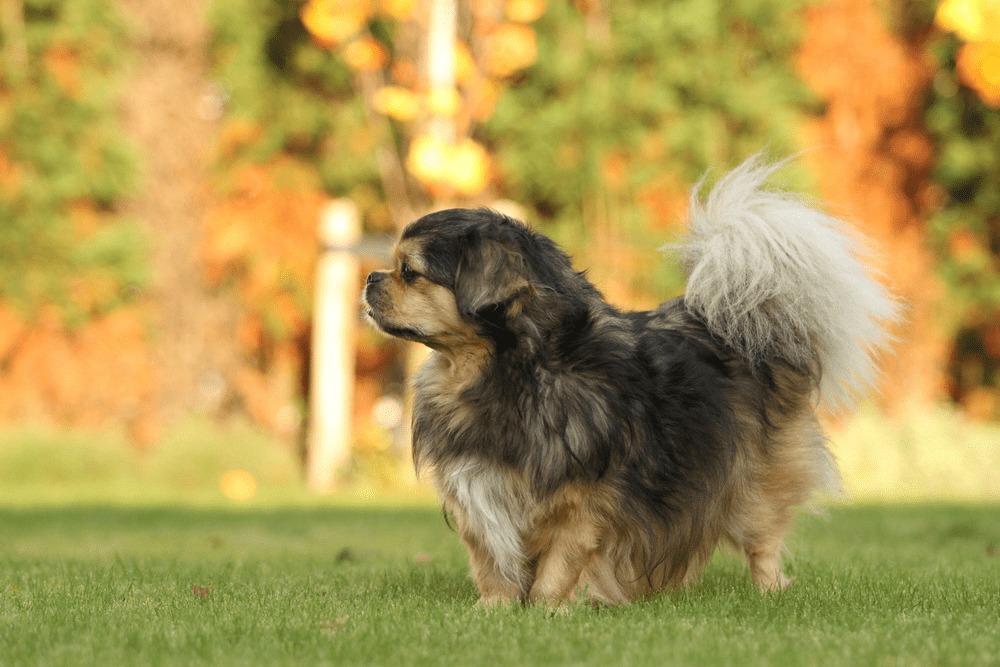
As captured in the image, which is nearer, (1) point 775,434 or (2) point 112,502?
(1) point 775,434

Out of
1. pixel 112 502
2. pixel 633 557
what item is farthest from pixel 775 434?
pixel 112 502

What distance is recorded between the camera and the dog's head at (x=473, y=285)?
4.64 meters

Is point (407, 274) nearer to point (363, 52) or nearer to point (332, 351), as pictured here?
point (332, 351)

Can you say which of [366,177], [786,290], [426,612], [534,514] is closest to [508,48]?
[366,177]

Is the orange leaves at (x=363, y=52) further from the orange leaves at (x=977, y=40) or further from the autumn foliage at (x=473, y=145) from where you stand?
the orange leaves at (x=977, y=40)

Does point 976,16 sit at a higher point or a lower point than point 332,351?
higher

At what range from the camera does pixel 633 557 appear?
15.8ft

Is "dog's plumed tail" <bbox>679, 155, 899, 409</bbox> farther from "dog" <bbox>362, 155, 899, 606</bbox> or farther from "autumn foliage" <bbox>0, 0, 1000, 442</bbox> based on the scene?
"autumn foliage" <bbox>0, 0, 1000, 442</bbox>

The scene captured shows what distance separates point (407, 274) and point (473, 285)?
0.35m

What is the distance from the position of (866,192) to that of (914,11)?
2451mm

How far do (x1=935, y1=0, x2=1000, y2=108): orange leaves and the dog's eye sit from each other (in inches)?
375

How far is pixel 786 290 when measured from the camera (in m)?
5.30

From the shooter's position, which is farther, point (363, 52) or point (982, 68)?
point (982, 68)

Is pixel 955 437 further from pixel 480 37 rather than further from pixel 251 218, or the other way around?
pixel 251 218
